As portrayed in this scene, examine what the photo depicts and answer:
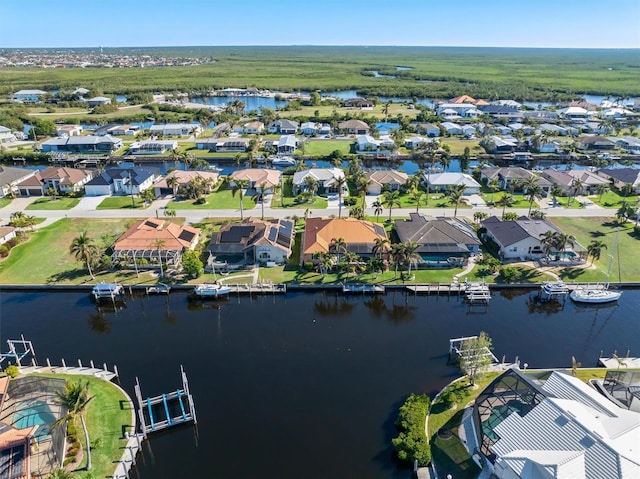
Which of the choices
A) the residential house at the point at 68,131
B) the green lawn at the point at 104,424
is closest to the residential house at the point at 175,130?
the residential house at the point at 68,131

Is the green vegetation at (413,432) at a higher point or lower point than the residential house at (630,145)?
lower

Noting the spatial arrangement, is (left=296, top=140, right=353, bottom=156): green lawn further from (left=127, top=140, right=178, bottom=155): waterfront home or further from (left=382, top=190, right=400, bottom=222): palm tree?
(left=382, top=190, right=400, bottom=222): palm tree

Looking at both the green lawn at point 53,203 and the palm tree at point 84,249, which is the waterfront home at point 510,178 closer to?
the palm tree at point 84,249

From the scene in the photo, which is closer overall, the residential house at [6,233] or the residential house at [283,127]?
the residential house at [6,233]

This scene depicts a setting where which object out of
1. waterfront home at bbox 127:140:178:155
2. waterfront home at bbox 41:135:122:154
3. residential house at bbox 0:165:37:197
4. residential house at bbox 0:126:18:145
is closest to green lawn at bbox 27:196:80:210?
residential house at bbox 0:165:37:197

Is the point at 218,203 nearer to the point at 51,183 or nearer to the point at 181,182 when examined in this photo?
the point at 181,182

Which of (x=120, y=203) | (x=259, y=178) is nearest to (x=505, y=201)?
(x=259, y=178)
